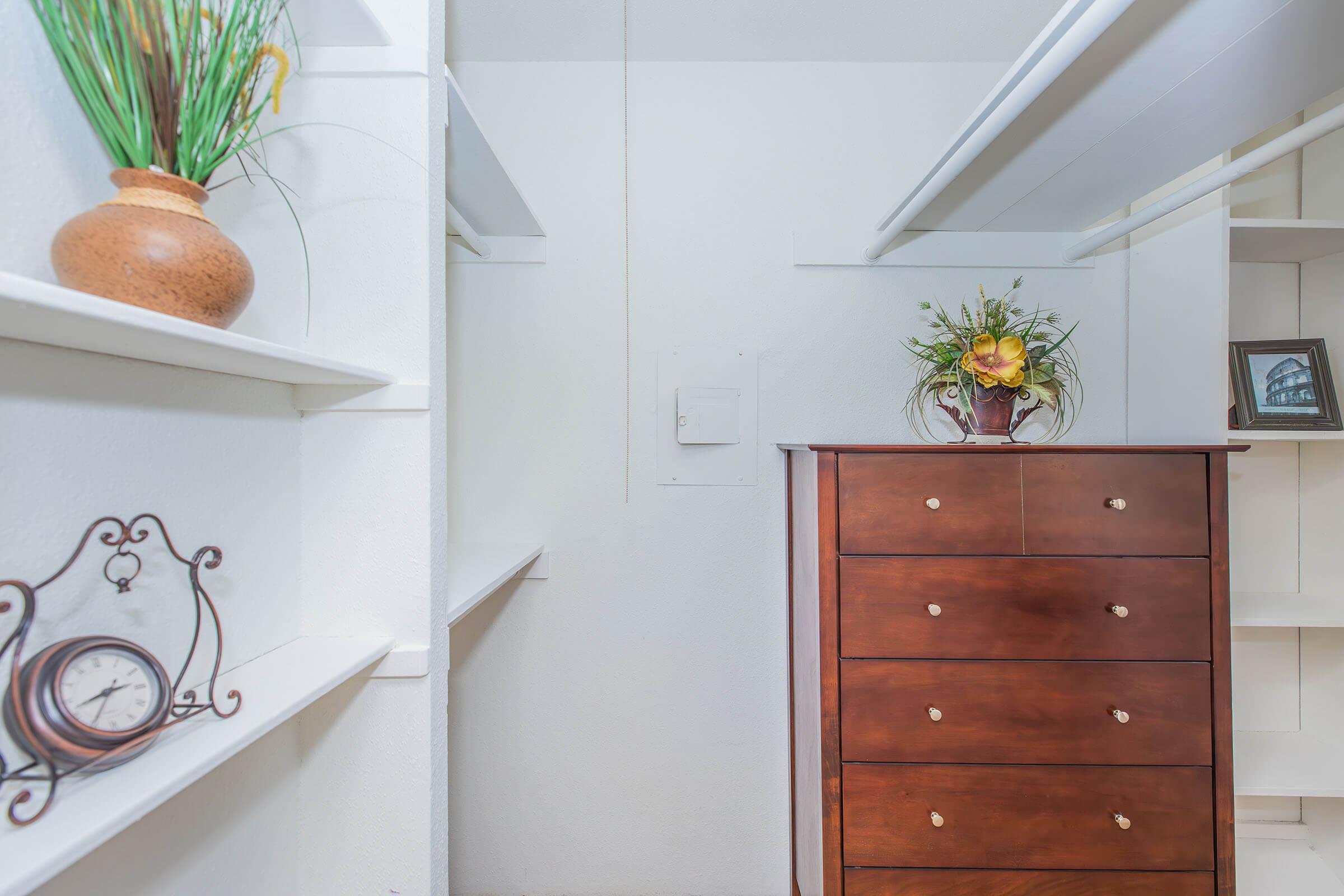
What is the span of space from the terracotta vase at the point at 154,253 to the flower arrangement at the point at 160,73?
35 mm

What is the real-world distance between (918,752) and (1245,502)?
1.19m

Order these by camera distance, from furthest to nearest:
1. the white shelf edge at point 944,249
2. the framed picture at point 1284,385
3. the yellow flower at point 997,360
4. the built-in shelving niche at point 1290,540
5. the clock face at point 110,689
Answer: the white shelf edge at point 944,249 < the built-in shelving niche at point 1290,540 < the framed picture at point 1284,385 < the yellow flower at point 997,360 < the clock face at point 110,689

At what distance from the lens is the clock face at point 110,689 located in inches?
20.2

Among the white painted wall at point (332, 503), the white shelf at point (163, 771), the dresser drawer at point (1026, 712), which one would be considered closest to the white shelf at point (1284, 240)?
the dresser drawer at point (1026, 712)

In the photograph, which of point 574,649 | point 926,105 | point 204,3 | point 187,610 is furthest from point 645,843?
point 926,105

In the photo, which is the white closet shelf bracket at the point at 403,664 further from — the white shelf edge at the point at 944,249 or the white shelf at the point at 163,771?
the white shelf edge at the point at 944,249

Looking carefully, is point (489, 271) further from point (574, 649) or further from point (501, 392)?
point (574, 649)

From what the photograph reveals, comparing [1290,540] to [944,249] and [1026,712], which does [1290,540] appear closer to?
[1026,712]

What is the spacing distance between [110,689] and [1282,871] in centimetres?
245

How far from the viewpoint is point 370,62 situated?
0.87m

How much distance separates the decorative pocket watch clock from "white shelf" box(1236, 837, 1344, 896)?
2.32m

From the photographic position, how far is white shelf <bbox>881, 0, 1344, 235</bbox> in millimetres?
856

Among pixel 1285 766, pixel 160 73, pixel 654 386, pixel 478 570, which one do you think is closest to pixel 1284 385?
pixel 1285 766

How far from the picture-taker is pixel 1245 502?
1.67 m
